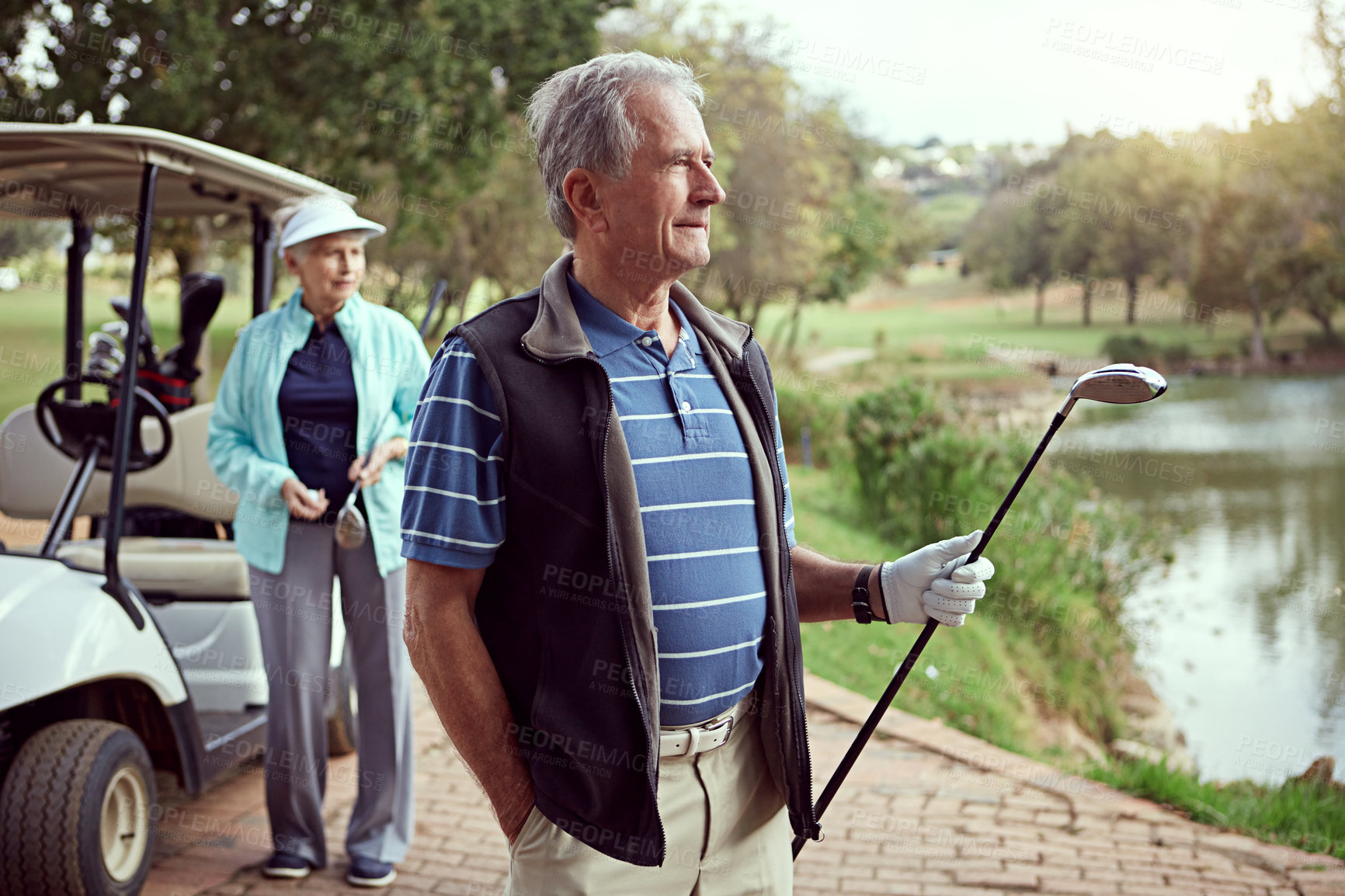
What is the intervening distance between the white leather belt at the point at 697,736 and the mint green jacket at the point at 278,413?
223 cm

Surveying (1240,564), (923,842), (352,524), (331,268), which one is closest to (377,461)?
(352,524)

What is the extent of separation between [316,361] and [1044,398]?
2312 centimetres

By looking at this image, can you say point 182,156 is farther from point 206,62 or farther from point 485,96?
point 485,96

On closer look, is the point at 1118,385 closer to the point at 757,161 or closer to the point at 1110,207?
the point at 757,161

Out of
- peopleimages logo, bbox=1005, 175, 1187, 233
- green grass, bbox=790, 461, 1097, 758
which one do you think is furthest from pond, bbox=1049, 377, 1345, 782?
peopleimages logo, bbox=1005, 175, 1187, 233

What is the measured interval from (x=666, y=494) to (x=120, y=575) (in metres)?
2.60

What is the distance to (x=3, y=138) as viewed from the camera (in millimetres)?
3438

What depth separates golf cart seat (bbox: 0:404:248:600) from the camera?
4766 millimetres

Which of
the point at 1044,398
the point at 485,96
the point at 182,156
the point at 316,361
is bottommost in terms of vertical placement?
the point at 1044,398

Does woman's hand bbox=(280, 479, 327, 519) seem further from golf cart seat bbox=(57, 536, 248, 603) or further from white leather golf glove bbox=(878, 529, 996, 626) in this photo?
white leather golf glove bbox=(878, 529, 996, 626)

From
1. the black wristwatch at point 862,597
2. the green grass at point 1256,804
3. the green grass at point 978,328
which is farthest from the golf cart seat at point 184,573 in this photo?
the green grass at point 978,328

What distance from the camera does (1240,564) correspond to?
13.6 meters

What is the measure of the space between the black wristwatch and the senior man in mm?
143

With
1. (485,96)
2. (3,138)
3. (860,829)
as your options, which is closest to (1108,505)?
(860,829)
